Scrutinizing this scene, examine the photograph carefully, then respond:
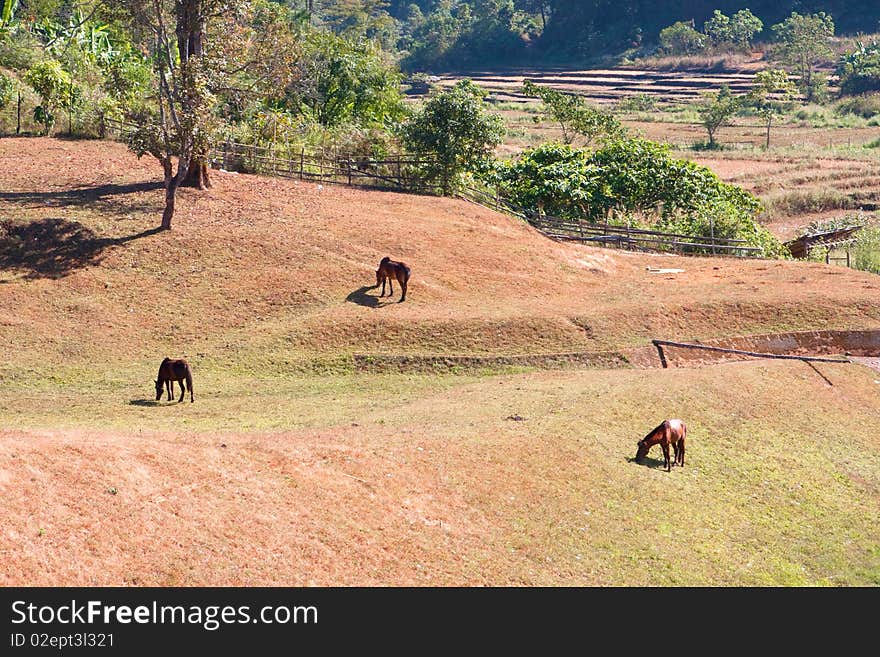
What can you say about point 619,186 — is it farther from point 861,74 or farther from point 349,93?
point 861,74

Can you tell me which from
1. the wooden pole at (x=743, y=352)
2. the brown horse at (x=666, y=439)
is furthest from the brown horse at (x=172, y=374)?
the wooden pole at (x=743, y=352)

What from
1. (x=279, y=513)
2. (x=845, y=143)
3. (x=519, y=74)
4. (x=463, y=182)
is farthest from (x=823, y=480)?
(x=519, y=74)

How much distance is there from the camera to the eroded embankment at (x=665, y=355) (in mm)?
29188

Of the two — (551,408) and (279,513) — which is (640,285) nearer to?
(551,408)

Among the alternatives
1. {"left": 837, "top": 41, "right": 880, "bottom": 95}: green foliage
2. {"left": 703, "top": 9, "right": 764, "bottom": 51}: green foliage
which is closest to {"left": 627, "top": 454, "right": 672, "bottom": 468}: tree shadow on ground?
{"left": 837, "top": 41, "right": 880, "bottom": 95}: green foliage

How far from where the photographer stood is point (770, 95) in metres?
119

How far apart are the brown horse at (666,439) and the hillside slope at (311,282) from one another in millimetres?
9060

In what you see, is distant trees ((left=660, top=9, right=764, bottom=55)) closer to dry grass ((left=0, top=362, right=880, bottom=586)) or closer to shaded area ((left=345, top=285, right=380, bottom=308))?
shaded area ((left=345, top=285, right=380, bottom=308))

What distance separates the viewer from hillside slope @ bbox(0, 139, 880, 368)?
30.0m

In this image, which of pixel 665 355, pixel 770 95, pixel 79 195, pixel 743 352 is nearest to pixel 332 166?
pixel 79 195

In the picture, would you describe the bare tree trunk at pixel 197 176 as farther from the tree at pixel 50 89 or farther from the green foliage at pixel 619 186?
the green foliage at pixel 619 186

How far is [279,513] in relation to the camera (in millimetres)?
16969

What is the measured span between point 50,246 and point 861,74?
343 ft

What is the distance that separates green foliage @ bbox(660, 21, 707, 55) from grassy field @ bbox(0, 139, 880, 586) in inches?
4279
